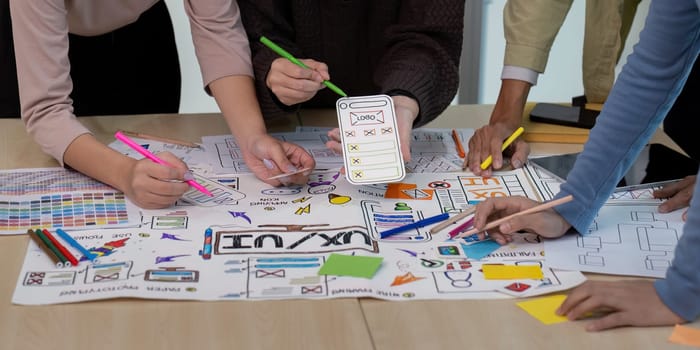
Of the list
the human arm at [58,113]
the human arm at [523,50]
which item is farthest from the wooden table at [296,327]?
the human arm at [523,50]

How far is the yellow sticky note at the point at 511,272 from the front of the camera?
37.4 inches

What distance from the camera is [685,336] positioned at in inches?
32.8

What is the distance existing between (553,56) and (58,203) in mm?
2004

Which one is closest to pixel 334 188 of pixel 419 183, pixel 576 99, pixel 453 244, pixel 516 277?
pixel 419 183

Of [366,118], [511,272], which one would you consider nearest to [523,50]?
[366,118]

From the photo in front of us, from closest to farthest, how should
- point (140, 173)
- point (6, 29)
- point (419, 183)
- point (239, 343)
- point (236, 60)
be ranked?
point (239, 343)
point (140, 173)
point (419, 183)
point (236, 60)
point (6, 29)

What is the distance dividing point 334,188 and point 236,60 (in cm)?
30

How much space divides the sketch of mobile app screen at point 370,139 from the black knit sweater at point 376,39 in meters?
0.14

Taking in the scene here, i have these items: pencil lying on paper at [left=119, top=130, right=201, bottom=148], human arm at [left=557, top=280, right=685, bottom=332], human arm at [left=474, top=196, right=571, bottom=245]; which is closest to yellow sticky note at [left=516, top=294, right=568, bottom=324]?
human arm at [left=557, top=280, right=685, bottom=332]

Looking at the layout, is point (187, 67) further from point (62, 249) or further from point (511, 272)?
point (511, 272)

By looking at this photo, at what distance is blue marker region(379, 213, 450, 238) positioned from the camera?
3.46ft

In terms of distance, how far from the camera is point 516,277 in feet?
3.11

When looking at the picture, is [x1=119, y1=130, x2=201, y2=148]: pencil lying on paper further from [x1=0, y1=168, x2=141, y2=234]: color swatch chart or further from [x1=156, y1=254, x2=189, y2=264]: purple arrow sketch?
[x1=156, y1=254, x2=189, y2=264]: purple arrow sketch

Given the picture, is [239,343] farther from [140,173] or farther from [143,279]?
[140,173]
